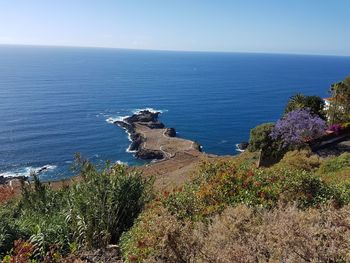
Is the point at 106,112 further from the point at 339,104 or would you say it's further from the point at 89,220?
the point at 89,220

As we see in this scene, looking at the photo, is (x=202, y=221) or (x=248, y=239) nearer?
(x=248, y=239)

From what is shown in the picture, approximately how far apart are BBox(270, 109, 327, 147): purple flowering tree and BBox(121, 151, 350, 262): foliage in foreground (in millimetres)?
18306

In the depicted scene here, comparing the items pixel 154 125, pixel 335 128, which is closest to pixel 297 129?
pixel 335 128

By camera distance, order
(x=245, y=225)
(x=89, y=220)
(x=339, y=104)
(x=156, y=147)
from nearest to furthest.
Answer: (x=245, y=225) → (x=89, y=220) → (x=339, y=104) → (x=156, y=147)

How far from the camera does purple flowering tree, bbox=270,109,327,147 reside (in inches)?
1132

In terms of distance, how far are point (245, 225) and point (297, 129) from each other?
2361 cm

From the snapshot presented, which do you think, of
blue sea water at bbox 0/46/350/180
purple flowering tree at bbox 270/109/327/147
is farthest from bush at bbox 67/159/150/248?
blue sea water at bbox 0/46/350/180

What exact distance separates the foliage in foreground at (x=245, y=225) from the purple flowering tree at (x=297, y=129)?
1831 cm

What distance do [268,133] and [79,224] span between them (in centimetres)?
2319

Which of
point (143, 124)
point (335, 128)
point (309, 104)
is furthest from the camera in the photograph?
point (143, 124)

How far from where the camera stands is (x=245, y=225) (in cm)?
728

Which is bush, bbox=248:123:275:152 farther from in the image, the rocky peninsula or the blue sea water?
the blue sea water

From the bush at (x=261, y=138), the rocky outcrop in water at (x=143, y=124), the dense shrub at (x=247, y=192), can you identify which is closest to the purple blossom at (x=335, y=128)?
the bush at (x=261, y=138)

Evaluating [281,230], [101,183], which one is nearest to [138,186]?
[101,183]
